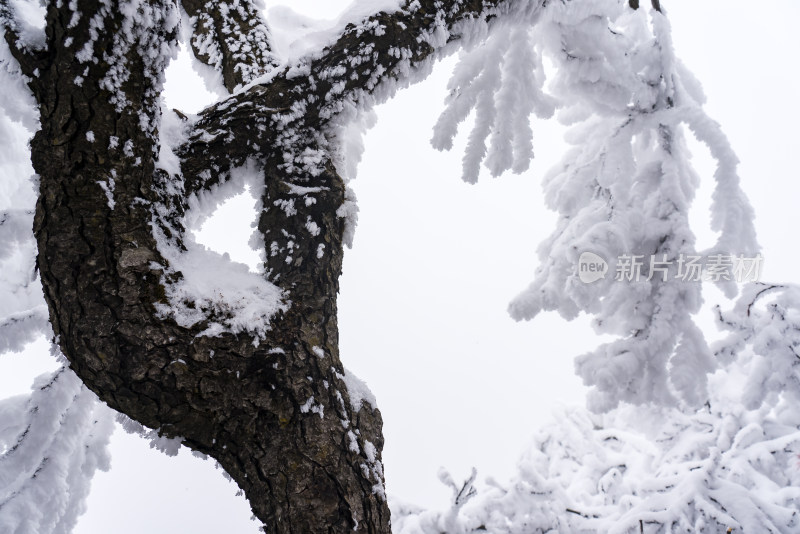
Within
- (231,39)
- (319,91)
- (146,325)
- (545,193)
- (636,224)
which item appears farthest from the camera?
(545,193)

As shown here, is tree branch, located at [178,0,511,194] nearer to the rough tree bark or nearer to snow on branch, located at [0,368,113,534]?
the rough tree bark

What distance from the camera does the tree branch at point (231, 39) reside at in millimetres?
1895

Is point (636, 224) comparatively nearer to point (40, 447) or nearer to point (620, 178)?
point (620, 178)

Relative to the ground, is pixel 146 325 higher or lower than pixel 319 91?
lower

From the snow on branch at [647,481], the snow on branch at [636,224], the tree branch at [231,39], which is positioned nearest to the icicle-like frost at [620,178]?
the snow on branch at [636,224]

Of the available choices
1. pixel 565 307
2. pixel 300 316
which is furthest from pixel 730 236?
pixel 300 316

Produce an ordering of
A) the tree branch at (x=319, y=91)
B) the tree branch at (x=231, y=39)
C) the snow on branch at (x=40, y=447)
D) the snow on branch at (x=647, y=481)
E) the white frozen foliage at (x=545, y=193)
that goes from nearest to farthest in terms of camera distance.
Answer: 1. the white frozen foliage at (x=545, y=193)
2. the tree branch at (x=319, y=91)
3. the snow on branch at (x=40, y=447)
4. the tree branch at (x=231, y=39)
5. the snow on branch at (x=647, y=481)

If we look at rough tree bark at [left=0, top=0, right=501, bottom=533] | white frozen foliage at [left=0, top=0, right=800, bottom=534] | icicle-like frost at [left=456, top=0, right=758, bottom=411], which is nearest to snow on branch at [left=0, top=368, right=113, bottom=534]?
white frozen foliage at [left=0, top=0, right=800, bottom=534]

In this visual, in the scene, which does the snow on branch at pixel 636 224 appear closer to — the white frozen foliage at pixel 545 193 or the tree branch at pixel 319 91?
the white frozen foliage at pixel 545 193

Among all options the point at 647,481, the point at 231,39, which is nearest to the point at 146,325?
the point at 231,39

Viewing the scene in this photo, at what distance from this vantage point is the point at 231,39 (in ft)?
6.48

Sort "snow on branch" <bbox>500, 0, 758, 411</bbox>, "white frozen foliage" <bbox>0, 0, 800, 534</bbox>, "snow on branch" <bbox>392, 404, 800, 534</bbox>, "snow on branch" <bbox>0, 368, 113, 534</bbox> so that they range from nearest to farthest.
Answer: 1. "white frozen foliage" <bbox>0, 0, 800, 534</bbox>
2. "snow on branch" <bbox>500, 0, 758, 411</bbox>
3. "snow on branch" <bbox>0, 368, 113, 534</bbox>
4. "snow on branch" <bbox>392, 404, 800, 534</bbox>

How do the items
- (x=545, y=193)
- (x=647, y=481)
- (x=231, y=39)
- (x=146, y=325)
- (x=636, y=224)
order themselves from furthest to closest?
(x=647, y=481), (x=545, y=193), (x=231, y=39), (x=636, y=224), (x=146, y=325)

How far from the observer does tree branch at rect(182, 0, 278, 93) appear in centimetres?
189
